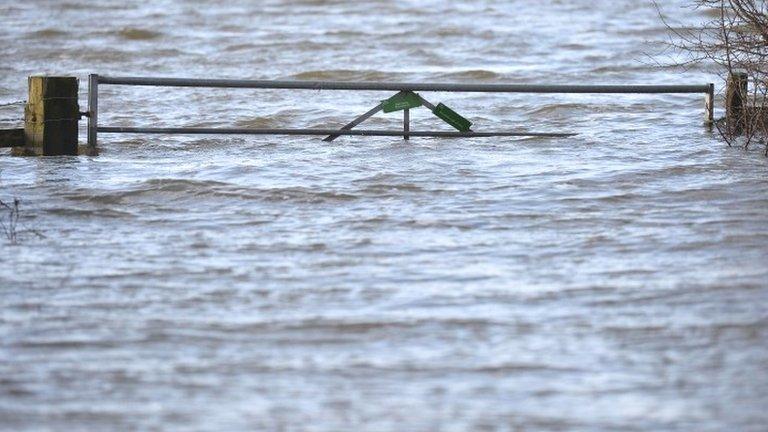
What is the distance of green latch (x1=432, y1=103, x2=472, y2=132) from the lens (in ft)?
44.1

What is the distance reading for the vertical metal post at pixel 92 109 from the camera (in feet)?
41.7

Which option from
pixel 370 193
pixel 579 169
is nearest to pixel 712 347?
pixel 370 193

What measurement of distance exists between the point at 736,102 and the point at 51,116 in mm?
6091

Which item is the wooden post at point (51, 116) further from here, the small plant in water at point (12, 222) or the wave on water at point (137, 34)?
the wave on water at point (137, 34)

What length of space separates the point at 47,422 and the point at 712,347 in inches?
117

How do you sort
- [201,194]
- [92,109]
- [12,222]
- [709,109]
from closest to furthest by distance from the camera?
[12,222] < [201,194] < [92,109] < [709,109]

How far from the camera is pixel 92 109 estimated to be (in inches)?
508

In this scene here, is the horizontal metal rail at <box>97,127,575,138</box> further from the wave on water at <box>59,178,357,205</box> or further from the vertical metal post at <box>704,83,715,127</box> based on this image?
the vertical metal post at <box>704,83,715,127</box>

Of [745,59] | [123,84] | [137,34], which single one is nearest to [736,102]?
[745,59]

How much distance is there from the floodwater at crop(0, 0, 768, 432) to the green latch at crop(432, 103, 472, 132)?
0.24 metres

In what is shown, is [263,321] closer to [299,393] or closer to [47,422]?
[299,393]

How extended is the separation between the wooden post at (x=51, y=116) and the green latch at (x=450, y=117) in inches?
124

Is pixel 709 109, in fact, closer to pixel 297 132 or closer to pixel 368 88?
pixel 368 88

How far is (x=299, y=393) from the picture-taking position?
623 cm
